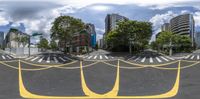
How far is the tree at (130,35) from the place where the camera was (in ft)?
141

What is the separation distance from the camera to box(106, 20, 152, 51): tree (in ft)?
141

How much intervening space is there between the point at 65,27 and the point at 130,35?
1084 centimetres

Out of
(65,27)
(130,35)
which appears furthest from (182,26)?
(65,27)

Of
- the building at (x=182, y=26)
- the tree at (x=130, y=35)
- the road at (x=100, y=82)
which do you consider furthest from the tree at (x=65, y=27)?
the building at (x=182, y=26)

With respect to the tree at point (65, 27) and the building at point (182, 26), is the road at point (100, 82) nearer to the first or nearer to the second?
the tree at point (65, 27)

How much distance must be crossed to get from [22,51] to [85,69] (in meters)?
30.7

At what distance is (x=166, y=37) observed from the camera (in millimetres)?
61375

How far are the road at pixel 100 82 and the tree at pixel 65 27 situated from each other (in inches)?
531

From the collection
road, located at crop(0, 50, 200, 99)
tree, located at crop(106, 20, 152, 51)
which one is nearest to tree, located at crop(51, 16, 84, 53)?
tree, located at crop(106, 20, 152, 51)

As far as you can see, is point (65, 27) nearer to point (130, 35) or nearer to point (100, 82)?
point (130, 35)

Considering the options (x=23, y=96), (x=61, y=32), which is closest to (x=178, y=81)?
(x=23, y=96)

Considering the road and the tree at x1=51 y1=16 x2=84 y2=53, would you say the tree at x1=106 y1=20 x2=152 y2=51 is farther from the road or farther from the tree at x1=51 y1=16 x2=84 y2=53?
the road

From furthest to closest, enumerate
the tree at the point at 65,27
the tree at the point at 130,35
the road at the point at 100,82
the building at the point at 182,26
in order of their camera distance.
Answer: the building at the point at 182,26
the tree at the point at 130,35
the tree at the point at 65,27
the road at the point at 100,82

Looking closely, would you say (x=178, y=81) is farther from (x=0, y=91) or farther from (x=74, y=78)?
(x=0, y=91)
